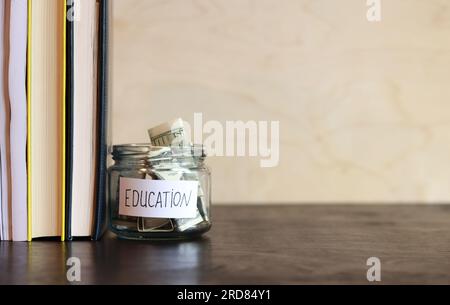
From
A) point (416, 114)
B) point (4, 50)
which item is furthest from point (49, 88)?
point (416, 114)

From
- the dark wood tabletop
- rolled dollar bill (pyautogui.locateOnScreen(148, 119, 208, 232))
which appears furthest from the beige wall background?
rolled dollar bill (pyautogui.locateOnScreen(148, 119, 208, 232))

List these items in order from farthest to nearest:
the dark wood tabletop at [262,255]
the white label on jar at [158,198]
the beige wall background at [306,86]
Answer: the beige wall background at [306,86], the white label on jar at [158,198], the dark wood tabletop at [262,255]

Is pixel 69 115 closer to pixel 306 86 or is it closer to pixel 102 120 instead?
pixel 102 120

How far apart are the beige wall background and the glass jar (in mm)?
411

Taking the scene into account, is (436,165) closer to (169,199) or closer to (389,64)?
(389,64)

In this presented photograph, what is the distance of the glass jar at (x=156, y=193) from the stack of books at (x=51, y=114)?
1.3 inches

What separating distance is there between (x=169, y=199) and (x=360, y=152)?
2.09ft

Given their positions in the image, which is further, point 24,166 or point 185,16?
point 185,16

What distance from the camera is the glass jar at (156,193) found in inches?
30.6

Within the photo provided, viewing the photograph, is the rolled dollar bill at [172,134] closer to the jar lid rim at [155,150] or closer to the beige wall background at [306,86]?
the jar lid rim at [155,150]

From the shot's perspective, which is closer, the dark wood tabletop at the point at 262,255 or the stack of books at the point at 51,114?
the dark wood tabletop at the point at 262,255

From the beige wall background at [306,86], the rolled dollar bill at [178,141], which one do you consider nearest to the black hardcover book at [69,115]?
the rolled dollar bill at [178,141]

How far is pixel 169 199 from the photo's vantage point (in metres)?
0.77
